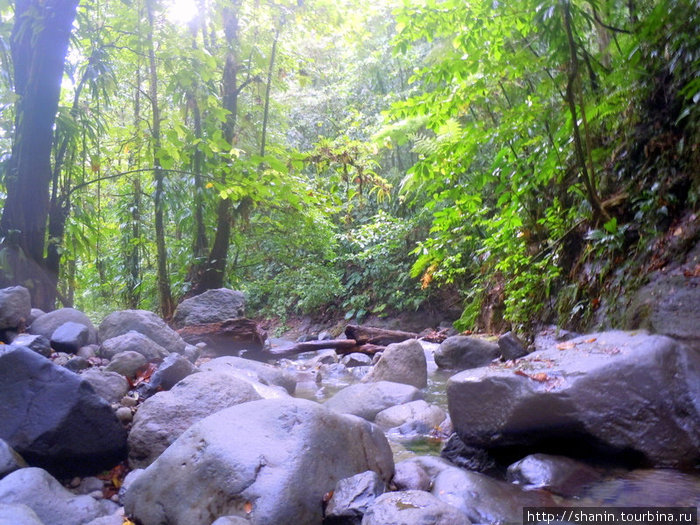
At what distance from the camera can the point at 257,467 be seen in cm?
236

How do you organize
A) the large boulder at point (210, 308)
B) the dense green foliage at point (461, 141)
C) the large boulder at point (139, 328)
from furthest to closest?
the large boulder at point (210, 308) < the large boulder at point (139, 328) < the dense green foliage at point (461, 141)

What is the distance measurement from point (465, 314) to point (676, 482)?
16.9 feet

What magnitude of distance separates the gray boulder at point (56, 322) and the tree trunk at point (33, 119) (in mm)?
649

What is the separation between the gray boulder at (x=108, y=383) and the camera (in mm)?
3691

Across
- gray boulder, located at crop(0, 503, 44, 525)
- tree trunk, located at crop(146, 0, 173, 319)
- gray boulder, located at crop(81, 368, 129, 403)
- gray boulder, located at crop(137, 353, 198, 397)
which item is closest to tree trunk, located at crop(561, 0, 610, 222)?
gray boulder, located at crop(137, 353, 198, 397)

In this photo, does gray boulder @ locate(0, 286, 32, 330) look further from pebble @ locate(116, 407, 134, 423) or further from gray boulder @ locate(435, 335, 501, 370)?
gray boulder @ locate(435, 335, 501, 370)

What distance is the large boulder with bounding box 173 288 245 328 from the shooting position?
7680 millimetres


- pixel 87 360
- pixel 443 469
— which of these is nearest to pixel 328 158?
pixel 87 360

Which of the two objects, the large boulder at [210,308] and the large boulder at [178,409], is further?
the large boulder at [210,308]

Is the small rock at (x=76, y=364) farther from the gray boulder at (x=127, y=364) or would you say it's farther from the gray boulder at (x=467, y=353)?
the gray boulder at (x=467, y=353)

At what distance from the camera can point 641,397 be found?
2.63 meters

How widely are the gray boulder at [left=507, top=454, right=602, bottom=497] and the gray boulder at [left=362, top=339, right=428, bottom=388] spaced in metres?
2.54

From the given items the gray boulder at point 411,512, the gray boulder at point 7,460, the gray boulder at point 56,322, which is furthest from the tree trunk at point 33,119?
the gray boulder at point 411,512

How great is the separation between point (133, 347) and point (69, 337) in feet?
1.83
